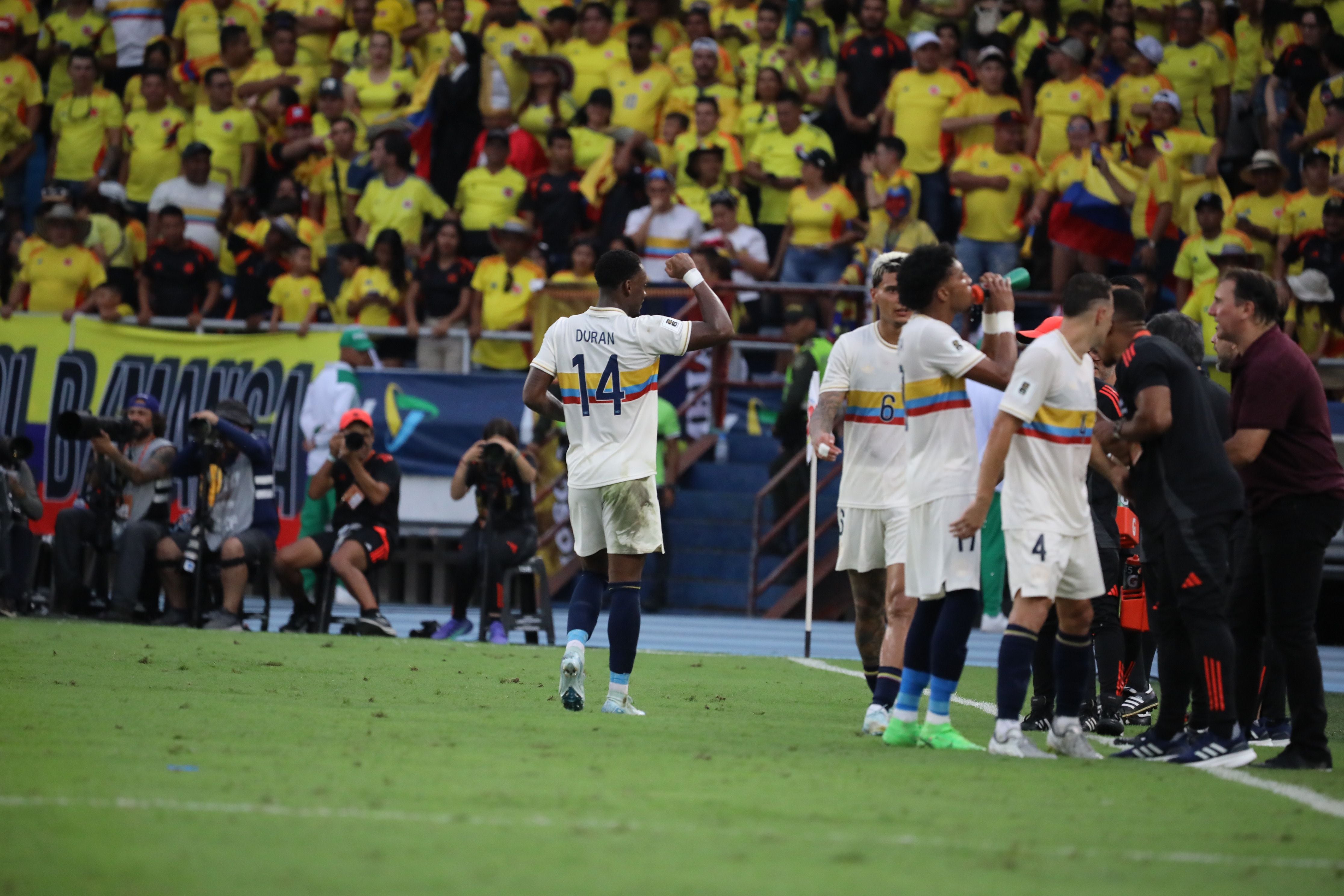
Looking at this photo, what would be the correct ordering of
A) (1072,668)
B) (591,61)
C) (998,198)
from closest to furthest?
(1072,668) → (998,198) → (591,61)

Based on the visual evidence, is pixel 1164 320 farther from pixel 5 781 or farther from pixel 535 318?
pixel 535 318

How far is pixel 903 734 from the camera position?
720 centimetres

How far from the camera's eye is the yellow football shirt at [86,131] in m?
21.3

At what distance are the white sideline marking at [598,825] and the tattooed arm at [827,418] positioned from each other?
323 centimetres

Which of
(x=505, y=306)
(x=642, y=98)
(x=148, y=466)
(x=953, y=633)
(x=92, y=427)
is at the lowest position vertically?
(x=953, y=633)

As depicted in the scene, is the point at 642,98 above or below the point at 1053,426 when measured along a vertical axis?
above

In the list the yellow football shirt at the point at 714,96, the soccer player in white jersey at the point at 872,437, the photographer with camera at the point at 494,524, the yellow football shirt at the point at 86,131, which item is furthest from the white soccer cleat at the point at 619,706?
the yellow football shirt at the point at 86,131

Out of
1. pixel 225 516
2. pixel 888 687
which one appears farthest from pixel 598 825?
pixel 225 516

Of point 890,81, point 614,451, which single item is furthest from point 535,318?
point 614,451

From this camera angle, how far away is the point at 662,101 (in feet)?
64.7

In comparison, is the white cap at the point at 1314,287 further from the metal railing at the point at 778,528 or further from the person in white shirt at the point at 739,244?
the person in white shirt at the point at 739,244

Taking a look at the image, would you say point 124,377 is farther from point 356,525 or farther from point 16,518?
point 356,525

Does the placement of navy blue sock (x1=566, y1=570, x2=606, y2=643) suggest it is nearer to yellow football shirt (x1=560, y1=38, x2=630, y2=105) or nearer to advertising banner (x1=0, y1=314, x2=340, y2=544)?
advertising banner (x1=0, y1=314, x2=340, y2=544)

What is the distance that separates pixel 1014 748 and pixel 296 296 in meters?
13.9
